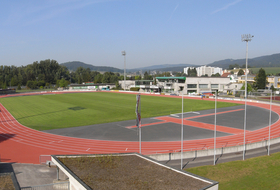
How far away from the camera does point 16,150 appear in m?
21.9

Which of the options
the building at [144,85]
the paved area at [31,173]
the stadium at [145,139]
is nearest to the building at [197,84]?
the building at [144,85]

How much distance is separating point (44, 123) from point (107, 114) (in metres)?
11.5

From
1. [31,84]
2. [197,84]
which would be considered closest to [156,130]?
[197,84]

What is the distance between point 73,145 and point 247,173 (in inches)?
664

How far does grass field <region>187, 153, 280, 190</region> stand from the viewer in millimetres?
15126

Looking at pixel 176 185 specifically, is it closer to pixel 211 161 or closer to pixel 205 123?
pixel 211 161

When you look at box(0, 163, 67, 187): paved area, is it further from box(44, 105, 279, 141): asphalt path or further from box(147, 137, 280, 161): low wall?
box(44, 105, 279, 141): asphalt path

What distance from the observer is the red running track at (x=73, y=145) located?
69.6 feet

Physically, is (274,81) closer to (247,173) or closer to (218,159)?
(218,159)

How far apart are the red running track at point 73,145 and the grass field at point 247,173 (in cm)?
437

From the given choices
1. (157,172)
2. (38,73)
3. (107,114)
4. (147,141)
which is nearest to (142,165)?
(157,172)

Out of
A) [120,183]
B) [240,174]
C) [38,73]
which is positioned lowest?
[240,174]

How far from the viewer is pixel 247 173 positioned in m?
16.8

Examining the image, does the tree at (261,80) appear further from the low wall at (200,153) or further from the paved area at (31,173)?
the paved area at (31,173)
